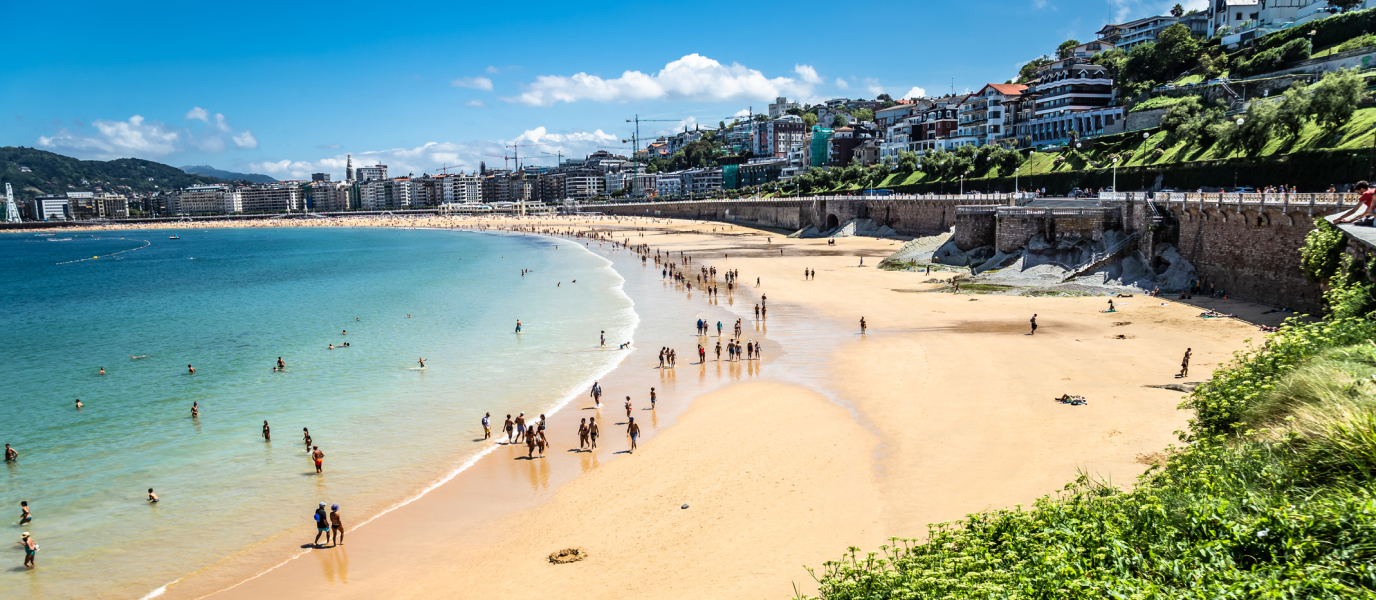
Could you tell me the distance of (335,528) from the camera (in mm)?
12711

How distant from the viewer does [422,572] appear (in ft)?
38.7

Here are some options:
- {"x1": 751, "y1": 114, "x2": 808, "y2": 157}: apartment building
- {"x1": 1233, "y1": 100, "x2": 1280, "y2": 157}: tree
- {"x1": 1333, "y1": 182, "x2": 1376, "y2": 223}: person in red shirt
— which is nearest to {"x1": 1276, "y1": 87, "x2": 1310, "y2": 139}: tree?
{"x1": 1233, "y1": 100, "x2": 1280, "y2": 157}: tree

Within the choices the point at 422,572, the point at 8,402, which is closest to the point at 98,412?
the point at 8,402

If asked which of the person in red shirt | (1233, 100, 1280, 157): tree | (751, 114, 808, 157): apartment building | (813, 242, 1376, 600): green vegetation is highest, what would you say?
(751, 114, 808, 157): apartment building

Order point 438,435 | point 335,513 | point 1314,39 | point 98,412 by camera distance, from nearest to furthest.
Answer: point 335,513
point 438,435
point 98,412
point 1314,39

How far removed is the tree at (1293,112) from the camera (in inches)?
1613

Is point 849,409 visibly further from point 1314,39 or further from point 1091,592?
point 1314,39

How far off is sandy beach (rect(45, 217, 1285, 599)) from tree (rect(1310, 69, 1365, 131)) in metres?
21.9

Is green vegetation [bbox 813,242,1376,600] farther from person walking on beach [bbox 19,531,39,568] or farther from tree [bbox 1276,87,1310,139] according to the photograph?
tree [bbox 1276,87,1310,139]

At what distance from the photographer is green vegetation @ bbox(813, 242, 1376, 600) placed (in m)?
5.52

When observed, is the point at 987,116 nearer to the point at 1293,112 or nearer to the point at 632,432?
the point at 1293,112

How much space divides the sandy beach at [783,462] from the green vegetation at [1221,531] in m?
3.74

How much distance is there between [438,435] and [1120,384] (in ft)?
56.1

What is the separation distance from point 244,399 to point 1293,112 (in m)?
51.9
